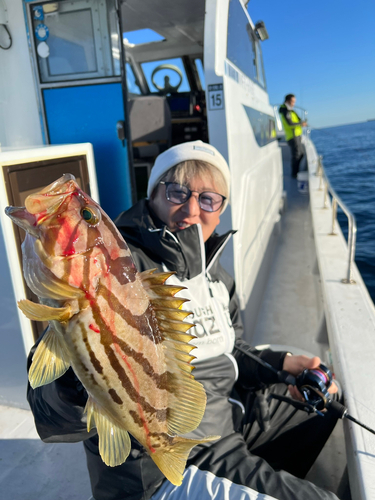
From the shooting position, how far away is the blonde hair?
1.73 meters

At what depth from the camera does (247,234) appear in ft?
11.1

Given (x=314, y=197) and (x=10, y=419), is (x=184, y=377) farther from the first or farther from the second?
(x=314, y=197)

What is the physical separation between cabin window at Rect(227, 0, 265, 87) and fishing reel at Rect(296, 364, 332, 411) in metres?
2.51


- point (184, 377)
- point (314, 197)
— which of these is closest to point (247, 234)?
point (184, 377)

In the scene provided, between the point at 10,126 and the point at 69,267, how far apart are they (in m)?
3.39

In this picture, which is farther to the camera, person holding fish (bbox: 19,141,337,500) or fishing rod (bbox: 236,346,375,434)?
fishing rod (bbox: 236,346,375,434)

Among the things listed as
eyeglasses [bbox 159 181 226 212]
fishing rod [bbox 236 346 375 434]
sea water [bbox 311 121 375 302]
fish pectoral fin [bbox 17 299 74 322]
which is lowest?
sea water [bbox 311 121 375 302]

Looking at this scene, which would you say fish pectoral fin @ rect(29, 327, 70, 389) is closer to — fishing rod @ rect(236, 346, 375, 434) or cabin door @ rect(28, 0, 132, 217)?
fishing rod @ rect(236, 346, 375, 434)

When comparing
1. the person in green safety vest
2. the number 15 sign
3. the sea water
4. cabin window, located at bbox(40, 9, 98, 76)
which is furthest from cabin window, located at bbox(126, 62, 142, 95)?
the number 15 sign

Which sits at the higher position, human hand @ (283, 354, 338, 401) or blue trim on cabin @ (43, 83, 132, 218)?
blue trim on cabin @ (43, 83, 132, 218)

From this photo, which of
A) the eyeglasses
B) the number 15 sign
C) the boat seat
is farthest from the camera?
the boat seat

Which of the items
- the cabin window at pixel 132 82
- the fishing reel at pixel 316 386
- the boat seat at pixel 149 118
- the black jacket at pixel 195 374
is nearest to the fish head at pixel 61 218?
the black jacket at pixel 195 374

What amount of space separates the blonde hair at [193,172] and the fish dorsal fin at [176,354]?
886mm

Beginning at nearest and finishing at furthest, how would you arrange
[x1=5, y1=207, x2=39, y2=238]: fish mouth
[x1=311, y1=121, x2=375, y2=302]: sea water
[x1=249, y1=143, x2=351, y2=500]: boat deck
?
[x1=5, y1=207, x2=39, y2=238]: fish mouth → [x1=249, y1=143, x2=351, y2=500]: boat deck → [x1=311, y1=121, x2=375, y2=302]: sea water
